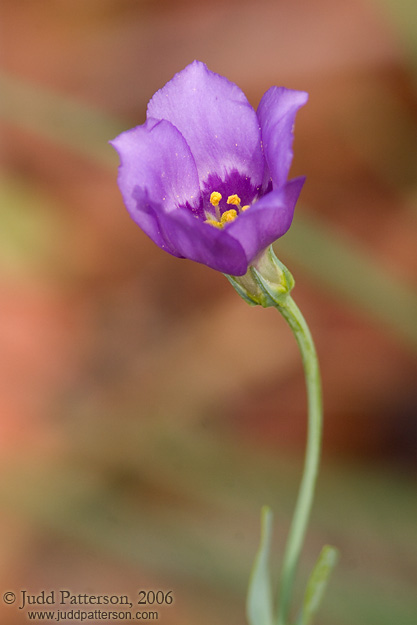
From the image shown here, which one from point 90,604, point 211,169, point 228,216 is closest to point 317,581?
point 228,216

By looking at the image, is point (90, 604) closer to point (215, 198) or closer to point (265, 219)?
point (215, 198)

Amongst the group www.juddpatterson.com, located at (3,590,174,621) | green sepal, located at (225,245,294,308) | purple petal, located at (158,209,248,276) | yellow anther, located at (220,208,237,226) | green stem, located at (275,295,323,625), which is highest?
yellow anther, located at (220,208,237,226)

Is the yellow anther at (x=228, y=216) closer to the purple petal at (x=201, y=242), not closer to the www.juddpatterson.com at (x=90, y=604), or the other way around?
the purple petal at (x=201, y=242)

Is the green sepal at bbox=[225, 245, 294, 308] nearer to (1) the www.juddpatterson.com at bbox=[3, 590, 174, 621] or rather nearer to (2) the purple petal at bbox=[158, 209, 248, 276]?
(2) the purple petal at bbox=[158, 209, 248, 276]

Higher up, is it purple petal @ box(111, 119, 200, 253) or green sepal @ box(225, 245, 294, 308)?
purple petal @ box(111, 119, 200, 253)

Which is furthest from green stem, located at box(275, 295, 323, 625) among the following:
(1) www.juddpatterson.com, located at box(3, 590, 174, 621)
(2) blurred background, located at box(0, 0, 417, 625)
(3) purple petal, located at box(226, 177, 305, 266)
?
(1) www.juddpatterson.com, located at box(3, 590, 174, 621)

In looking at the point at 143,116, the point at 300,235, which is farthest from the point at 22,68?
the point at 300,235
